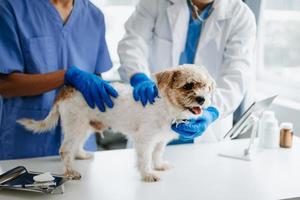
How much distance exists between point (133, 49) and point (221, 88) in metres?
0.46

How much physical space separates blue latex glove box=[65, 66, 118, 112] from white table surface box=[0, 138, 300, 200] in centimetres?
25

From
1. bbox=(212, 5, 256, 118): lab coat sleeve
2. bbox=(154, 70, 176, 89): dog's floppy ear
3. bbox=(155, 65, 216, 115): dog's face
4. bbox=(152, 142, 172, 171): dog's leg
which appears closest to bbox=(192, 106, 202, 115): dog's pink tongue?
bbox=(155, 65, 216, 115): dog's face

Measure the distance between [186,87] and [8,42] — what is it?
788mm

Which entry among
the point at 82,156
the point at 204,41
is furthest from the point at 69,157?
the point at 204,41

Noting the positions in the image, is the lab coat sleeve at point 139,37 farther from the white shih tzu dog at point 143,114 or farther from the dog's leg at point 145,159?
the dog's leg at point 145,159

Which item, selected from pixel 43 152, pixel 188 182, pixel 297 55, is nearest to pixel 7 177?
pixel 43 152

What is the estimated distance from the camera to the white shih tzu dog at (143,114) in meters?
1.34

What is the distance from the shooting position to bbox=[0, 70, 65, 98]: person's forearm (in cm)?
163

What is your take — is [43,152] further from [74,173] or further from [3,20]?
[3,20]

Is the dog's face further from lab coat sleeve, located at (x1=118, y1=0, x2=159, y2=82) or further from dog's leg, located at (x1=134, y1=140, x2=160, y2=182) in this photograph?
lab coat sleeve, located at (x1=118, y1=0, x2=159, y2=82)

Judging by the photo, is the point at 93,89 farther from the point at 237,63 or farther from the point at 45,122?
the point at 237,63

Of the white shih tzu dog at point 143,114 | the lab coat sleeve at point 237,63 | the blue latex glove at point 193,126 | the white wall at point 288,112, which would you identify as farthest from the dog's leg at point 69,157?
the white wall at point 288,112

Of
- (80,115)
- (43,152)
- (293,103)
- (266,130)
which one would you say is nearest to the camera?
(80,115)

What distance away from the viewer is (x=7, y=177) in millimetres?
1363
